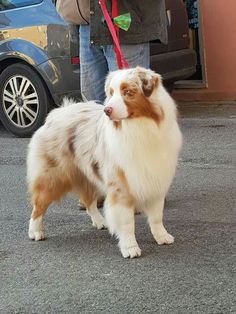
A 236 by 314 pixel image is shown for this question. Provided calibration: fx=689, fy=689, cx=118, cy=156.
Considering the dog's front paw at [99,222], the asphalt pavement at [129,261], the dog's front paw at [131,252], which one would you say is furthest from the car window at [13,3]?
the dog's front paw at [131,252]

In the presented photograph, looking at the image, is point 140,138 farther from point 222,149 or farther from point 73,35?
point 222,149

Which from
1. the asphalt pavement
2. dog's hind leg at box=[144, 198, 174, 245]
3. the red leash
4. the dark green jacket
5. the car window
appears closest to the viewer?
the asphalt pavement

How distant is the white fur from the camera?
14.4 ft

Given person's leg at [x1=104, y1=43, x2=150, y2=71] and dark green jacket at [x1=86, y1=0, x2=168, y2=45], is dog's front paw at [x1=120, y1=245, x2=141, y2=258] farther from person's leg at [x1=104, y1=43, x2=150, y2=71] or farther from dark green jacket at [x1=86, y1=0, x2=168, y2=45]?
dark green jacket at [x1=86, y1=0, x2=168, y2=45]

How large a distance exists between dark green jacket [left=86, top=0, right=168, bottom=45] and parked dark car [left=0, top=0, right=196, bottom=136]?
2.74 meters

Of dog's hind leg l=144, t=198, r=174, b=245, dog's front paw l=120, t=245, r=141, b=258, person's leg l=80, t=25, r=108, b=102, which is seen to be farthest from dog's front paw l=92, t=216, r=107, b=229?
person's leg l=80, t=25, r=108, b=102

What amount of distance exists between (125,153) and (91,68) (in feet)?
4.56

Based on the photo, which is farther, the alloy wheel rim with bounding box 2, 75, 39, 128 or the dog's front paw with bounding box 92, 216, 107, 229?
the alloy wheel rim with bounding box 2, 75, 39, 128

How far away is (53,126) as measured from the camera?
5031mm

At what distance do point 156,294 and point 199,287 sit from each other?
261mm

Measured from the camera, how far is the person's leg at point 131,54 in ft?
17.2

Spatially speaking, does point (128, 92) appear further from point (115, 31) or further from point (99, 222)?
point (99, 222)

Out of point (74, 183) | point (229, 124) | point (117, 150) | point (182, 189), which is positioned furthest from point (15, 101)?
point (117, 150)

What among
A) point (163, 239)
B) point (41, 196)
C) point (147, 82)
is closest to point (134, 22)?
point (147, 82)
